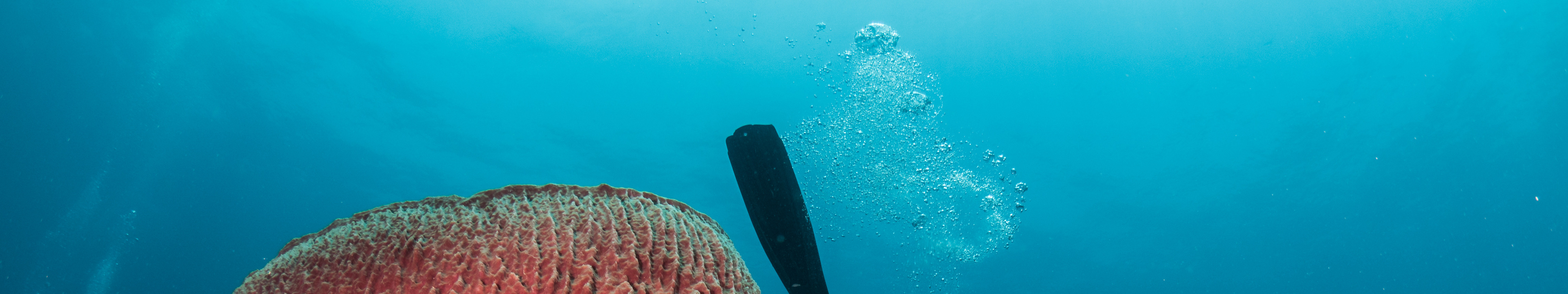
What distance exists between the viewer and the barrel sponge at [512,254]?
179 cm

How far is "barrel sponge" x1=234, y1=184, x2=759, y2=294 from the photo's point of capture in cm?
179

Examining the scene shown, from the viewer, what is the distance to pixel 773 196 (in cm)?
299

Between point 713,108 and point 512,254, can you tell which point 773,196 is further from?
point 713,108

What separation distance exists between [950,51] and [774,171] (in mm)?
12252

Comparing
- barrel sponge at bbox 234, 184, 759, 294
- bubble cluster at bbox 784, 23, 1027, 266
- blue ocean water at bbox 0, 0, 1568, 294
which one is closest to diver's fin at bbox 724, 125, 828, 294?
barrel sponge at bbox 234, 184, 759, 294

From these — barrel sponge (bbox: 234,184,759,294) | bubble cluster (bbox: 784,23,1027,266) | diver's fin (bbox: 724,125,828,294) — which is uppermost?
bubble cluster (bbox: 784,23,1027,266)

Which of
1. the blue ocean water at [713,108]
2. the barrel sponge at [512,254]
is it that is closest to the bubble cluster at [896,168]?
the blue ocean water at [713,108]

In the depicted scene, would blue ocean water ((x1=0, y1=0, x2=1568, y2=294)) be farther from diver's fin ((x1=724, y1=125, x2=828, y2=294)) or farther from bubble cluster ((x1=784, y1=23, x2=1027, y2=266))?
diver's fin ((x1=724, y1=125, x2=828, y2=294))

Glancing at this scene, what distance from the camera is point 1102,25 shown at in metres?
14.1

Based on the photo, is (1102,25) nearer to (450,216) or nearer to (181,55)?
(450,216)

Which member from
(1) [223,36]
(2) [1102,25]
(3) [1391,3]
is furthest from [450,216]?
(3) [1391,3]

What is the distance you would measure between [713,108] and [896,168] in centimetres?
546

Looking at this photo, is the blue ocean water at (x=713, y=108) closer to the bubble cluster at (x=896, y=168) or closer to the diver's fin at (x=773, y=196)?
the bubble cluster at (x=896, y=168)

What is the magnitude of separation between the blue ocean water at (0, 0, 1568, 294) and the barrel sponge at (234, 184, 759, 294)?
432 inches
